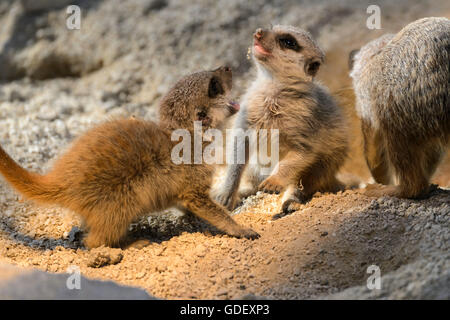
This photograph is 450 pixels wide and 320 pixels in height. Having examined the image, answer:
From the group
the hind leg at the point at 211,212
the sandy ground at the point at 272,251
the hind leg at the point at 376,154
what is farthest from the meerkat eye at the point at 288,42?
the hind leg at the point at 211,212

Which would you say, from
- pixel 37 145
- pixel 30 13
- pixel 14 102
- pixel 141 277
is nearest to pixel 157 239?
pixel 141 277

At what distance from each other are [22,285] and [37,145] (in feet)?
7.92

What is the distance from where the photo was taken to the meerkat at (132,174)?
108 inches

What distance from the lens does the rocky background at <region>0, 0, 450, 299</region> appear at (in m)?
2.46

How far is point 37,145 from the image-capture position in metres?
4.36

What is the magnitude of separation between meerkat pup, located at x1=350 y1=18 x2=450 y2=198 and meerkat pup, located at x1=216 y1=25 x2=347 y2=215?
1.38 ft

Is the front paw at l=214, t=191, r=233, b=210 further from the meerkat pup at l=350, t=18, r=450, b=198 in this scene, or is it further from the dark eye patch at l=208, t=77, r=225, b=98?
the meerkat pup at l=350, t=18, r=450, b=198

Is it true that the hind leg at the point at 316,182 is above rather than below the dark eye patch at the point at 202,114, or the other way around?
below

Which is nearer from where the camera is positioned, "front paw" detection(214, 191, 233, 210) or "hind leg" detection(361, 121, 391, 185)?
"hind leg" detection(361, 121, 391, 185)

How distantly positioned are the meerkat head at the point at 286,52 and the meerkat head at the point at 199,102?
348mm

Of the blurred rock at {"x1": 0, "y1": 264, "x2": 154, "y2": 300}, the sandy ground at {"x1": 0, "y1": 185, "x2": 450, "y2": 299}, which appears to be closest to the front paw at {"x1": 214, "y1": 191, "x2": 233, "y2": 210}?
the sandy ground at {"x1": 0, "y1": 185, "x2": 450, "y2": 299}

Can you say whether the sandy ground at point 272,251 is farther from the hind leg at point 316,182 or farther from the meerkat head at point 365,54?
the meerkat head at point 365,54
